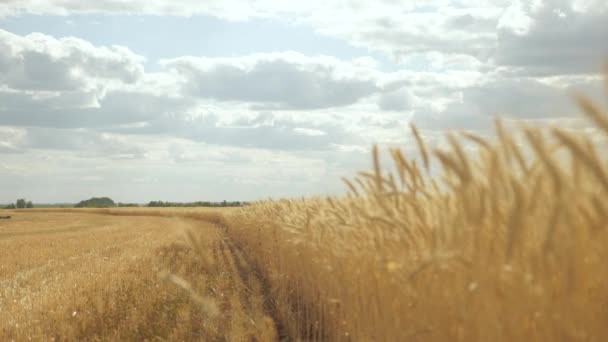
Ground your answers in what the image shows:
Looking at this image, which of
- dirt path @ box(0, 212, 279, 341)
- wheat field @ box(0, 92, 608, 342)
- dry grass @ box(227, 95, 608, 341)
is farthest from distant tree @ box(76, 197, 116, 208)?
dry grass @ box(227, 95, 608, 341)

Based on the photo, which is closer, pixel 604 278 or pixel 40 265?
pixel 604 278

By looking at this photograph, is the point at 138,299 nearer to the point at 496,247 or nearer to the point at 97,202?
the point at 496,247

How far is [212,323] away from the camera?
6445 millimetres

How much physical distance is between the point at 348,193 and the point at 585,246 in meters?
3.10

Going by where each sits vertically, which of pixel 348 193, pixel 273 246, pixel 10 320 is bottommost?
pixel 10 320

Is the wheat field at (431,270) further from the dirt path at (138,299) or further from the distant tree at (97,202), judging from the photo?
the distant tree at (97,202)

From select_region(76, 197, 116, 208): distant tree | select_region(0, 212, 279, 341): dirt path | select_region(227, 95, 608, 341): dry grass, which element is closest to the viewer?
select_region(227, 95, 608, 341): dry grass

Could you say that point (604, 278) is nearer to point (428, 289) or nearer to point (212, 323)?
point (428, 289)

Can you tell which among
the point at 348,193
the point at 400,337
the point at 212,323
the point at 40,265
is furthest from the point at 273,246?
the point at 40,265

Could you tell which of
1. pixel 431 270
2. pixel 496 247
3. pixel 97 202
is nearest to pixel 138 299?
pixel 431 270

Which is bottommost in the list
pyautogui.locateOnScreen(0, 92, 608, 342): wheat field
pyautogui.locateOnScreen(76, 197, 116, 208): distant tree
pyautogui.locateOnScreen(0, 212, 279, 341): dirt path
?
pyautogui.locateOnScreen(0, 212, 279, 341): dirt path

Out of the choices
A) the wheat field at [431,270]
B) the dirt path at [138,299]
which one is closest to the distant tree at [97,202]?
the dirt path at [138,299]

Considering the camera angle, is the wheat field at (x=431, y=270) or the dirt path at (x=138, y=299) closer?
the wheat field at (x=431, y=270)

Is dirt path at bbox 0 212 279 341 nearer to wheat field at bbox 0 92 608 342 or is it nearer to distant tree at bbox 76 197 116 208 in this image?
wheat field at bbox 0 92 608 342
